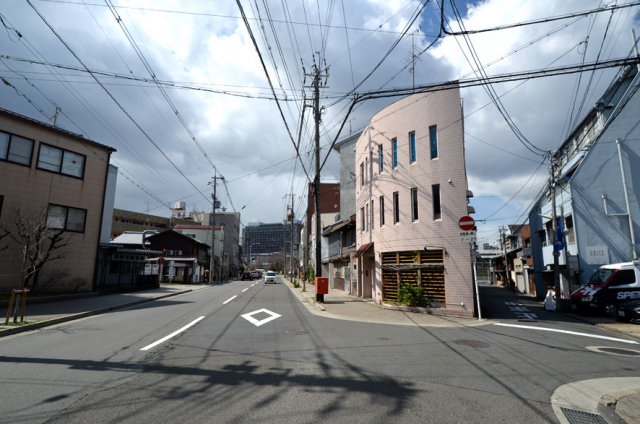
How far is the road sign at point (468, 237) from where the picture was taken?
14.1 metres

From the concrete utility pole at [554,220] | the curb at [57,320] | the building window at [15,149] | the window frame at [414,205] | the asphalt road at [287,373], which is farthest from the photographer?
the concrete utility pole at [554,220]

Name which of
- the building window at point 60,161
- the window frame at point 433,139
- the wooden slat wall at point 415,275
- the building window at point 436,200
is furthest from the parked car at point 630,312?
the building window at point 60,161

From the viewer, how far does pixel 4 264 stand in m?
16.6

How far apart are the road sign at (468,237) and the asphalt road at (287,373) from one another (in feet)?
14.8

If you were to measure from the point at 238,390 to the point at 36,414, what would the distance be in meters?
2.36

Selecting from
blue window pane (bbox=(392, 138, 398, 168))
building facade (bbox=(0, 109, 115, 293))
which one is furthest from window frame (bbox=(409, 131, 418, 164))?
building facade (bbox=(0, 109, 115, 293))

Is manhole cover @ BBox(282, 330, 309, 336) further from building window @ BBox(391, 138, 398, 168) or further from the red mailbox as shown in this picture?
building window @ BBox(391, 138, 398, 168)

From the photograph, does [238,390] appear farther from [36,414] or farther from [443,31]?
[443,31]

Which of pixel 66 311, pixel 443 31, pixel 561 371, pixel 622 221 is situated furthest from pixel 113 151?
pixel 622 221

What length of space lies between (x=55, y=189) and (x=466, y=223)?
20974 mm

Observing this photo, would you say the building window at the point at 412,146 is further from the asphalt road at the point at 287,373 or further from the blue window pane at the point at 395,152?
the asphalt road at the point at 287,373

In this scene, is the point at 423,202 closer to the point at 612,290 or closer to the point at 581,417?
the point at 612,290

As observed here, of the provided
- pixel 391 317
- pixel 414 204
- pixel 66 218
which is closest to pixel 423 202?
pixel 414 204

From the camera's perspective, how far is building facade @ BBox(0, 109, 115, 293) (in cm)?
1694
